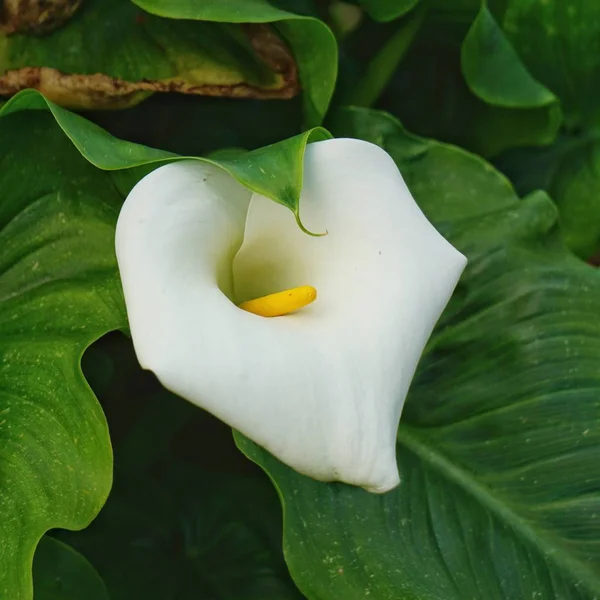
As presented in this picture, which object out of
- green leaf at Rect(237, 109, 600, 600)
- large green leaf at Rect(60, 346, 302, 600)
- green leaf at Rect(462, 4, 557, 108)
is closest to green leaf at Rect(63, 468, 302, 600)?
large green leaf at Rect(60, 346, 302, 600)

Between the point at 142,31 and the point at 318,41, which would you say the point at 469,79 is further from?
the point at 142,31

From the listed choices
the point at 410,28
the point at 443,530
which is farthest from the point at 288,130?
the point at 443,530

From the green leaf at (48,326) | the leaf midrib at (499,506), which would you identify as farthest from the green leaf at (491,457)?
the green leaf at (48,326)

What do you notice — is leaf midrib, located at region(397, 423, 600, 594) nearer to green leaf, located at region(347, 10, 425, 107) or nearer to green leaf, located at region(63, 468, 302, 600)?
green leaf, located at region(63, 468, 302, 600)

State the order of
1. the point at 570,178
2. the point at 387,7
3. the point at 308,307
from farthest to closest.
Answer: the point at 570,178
the point at 387,7
the point at 308,307

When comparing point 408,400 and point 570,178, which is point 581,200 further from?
point 408,400

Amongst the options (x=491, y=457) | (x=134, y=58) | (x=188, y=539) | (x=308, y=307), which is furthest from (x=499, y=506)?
(x=134, y=58)
